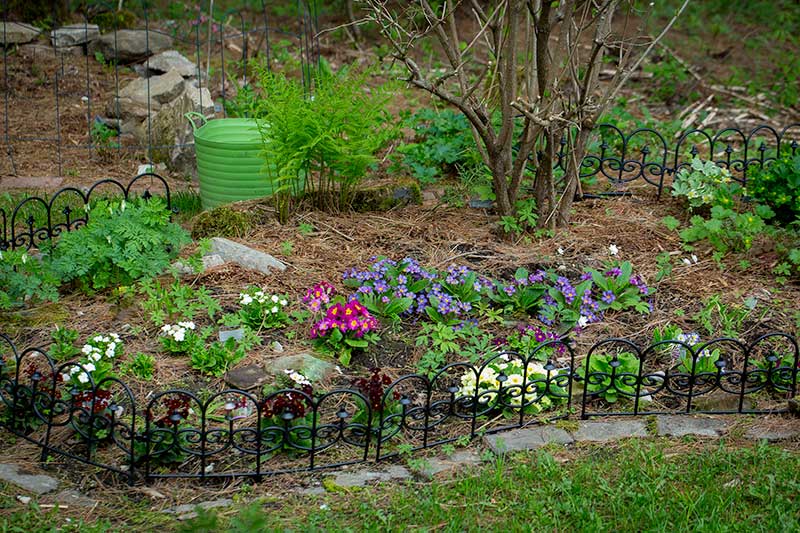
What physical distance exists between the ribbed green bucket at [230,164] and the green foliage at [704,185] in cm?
259

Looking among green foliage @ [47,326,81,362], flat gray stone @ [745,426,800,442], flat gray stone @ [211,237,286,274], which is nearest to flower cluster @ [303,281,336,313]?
flat gray stone @ [211,237,286,274]

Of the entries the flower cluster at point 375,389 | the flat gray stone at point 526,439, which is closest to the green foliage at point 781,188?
the flat gray stone at point 526,439

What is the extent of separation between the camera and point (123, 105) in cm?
820

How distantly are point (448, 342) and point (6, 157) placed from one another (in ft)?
Answer: 15.1

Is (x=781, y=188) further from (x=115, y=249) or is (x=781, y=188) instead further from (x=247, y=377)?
(x=115, y=249)

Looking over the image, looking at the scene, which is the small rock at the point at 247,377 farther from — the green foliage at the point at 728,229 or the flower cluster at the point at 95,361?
the green foliage at the point at 728,229

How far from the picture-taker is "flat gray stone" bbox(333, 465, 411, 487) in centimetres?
376

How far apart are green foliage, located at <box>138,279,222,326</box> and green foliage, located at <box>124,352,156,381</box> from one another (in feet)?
1.10

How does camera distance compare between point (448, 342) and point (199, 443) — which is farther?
point (448, 342)

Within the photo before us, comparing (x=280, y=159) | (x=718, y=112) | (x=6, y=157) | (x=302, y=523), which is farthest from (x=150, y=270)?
(x=718, y=112)

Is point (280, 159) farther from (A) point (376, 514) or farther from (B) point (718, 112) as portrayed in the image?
(B) point (718, 112)

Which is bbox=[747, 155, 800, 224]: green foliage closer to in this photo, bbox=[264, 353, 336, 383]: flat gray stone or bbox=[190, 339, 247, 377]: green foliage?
bbox=[264, 353, 336, 383]: flat gray stone

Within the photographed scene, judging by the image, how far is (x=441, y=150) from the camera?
643 centimetres

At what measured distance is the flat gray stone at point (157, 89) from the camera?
8266mm
